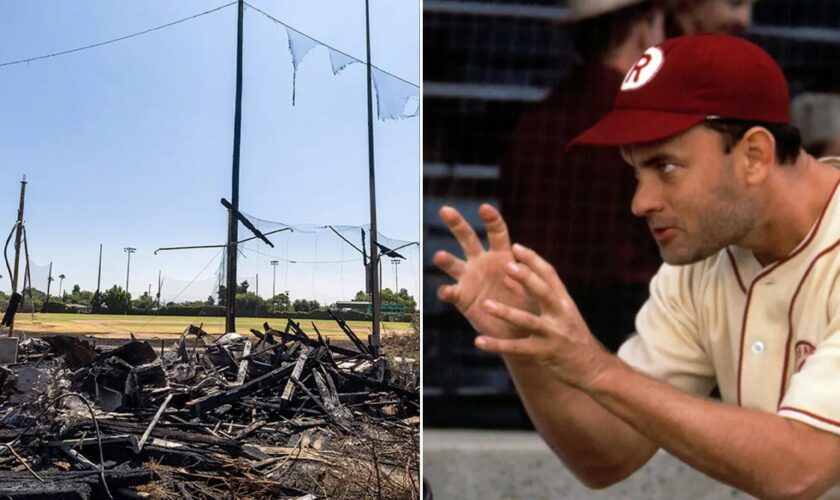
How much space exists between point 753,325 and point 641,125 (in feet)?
2.17

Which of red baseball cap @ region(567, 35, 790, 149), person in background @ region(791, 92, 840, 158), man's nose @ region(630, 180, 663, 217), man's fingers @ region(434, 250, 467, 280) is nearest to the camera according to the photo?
man's fingers @ region(434, 250, 467, 280)

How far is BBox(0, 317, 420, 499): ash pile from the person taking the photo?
323cm

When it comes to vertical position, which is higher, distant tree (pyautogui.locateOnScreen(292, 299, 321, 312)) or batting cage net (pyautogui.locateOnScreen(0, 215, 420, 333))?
batting cage net (pyautogui.locateOnScreen(0, 215, 420, 333))

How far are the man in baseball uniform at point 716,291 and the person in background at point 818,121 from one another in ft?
0.33

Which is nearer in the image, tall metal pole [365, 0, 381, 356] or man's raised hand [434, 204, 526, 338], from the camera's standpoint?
man's raised hand [434, 204, 526, 338]

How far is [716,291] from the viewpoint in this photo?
2.54 meters

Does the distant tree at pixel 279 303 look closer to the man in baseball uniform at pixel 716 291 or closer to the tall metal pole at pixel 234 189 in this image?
the tall metal pole at pixel 234 189

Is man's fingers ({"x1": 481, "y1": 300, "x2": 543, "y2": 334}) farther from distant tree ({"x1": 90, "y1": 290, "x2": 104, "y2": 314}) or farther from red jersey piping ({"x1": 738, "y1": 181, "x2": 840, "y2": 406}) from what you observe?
distant tree ({"x1": 90, "y1": 290, "x2": 104, "y2": 314})

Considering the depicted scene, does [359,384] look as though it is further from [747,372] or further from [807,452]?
[807,452]

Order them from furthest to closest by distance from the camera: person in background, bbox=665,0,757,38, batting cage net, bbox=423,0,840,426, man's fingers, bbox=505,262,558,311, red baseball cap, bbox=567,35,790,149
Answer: batting cage net, bbox=423,0,840,426
person in background, bbox=665,0,757,38
red baseball cap, bbox=567,35,790,149
man's fingers, bbox=505,262,558,311

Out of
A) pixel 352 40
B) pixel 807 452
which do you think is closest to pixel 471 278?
pixel 807 452

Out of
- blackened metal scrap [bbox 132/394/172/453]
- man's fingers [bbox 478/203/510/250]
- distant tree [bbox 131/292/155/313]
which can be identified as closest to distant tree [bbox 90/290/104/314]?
distant tree [bbox 131/292/155/313]

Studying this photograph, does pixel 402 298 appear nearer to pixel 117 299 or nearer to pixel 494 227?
pixel 117 299

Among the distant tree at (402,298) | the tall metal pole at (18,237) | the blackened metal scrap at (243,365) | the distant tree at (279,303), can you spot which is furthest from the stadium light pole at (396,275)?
the tall metal pole at (18,237)
